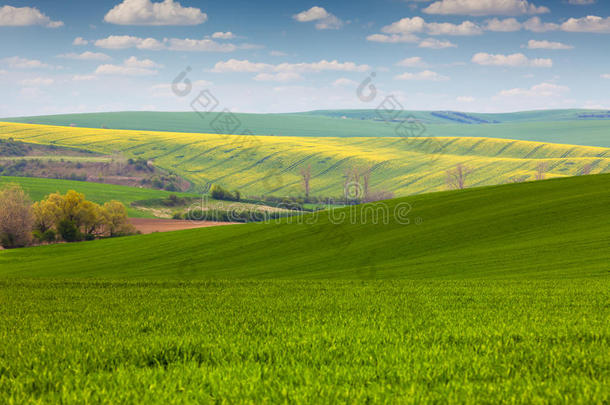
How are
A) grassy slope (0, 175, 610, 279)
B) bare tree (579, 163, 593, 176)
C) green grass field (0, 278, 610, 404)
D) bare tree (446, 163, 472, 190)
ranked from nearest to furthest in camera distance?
1. green grass field (0, 278, 610, 404)
2. grassy slope (0, 175, 610, 279)
3. bare tree (446, 163, 472, 190)
4. bare tree (579, 163, 593, 176)

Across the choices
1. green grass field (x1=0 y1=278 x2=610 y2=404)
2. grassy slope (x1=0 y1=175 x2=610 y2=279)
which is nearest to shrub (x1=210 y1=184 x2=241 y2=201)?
grassy slope (x1=0 y1=175 x2=610 y2=279)

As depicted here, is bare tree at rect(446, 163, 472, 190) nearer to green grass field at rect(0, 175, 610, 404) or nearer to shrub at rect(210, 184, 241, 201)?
shrub at rect(210, 184, 241, 201)

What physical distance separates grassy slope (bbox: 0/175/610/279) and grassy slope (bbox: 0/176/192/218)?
204ft

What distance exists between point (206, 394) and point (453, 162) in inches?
6788

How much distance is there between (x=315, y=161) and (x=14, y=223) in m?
116

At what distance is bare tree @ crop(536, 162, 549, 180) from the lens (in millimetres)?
141000

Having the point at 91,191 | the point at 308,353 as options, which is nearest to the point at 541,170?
the point at 91,191

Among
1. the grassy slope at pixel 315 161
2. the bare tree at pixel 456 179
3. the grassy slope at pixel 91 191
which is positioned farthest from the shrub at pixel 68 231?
the bare tree at pixel 456 179

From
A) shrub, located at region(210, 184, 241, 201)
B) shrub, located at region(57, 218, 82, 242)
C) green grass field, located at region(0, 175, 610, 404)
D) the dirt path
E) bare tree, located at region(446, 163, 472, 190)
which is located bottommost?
the dirt path

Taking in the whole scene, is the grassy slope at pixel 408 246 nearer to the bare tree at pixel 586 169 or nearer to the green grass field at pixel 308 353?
the green grass field at pixel 308 353

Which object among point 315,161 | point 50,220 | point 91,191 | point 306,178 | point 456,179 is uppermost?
point 315,161

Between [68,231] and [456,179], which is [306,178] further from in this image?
[68,231]

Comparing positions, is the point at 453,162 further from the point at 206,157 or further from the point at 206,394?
the point at 206,394

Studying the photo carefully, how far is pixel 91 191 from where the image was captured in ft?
382
